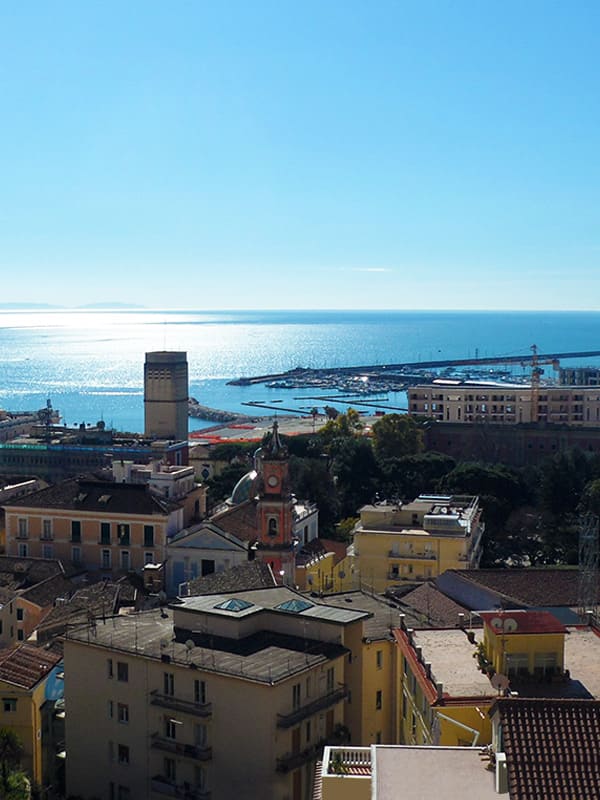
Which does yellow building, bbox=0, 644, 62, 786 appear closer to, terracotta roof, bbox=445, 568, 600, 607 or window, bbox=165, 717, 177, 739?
window, bbox=165, 717, 177, 739

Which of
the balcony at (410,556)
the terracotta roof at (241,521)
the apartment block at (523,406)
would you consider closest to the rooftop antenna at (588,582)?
the balcony at (410,556)

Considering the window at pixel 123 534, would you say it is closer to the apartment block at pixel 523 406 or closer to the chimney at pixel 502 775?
the chimney at pixel 502 775

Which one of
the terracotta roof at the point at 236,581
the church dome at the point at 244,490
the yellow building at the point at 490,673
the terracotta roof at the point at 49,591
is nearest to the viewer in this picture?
the yellow building at the point at 490,673

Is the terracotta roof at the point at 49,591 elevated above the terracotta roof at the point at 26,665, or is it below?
below

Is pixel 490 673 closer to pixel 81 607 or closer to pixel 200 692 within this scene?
pixel 200 692

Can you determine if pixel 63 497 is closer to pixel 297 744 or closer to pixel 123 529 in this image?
pixel 123 529

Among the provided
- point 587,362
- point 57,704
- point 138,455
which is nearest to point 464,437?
point 138,455

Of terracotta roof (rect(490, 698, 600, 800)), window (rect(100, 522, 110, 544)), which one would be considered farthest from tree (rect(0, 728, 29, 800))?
window (rect(100, 522, 110, 544))
